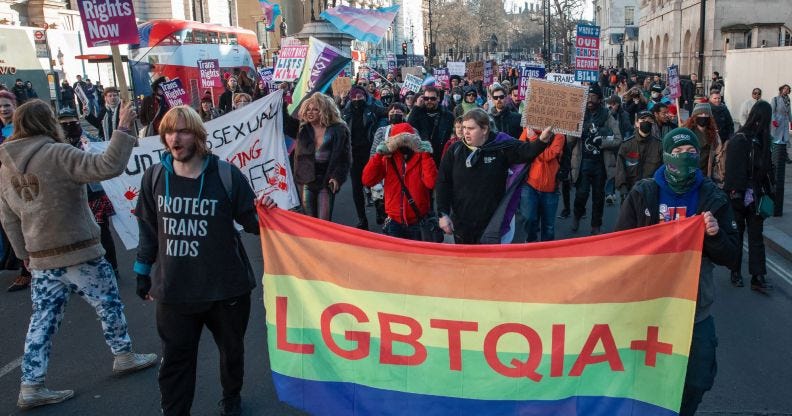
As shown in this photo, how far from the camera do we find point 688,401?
3.52 meters

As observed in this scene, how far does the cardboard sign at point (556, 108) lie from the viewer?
18.7 ft

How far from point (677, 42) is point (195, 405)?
4158cm

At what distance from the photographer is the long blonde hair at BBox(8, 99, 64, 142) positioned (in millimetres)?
4320

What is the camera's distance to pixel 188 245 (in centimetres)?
381

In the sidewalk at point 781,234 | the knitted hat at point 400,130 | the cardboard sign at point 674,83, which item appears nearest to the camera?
the knitted hat at point 400,130

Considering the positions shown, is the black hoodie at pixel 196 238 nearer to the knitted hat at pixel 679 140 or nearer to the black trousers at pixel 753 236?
the knitted hat at pixel 679 140

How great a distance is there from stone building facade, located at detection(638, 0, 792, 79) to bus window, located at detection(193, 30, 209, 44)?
20.5m

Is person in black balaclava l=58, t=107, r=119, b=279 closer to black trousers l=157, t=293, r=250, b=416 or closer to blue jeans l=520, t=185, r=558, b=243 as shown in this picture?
black trousers l=157, t=293, r=250, b=416

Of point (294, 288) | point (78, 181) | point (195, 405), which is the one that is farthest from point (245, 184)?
point (195, 405)

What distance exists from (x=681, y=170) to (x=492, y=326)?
3.86 ft

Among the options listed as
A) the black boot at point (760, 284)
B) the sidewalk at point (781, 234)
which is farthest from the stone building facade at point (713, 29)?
the black boot at point (760, 284)

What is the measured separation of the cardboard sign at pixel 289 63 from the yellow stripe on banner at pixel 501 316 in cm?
711

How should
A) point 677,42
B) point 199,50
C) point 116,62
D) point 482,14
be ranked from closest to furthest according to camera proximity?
point 116,62
point 199,50
point 677,42
point 482,14

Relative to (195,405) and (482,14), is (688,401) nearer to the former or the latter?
(195,405)
